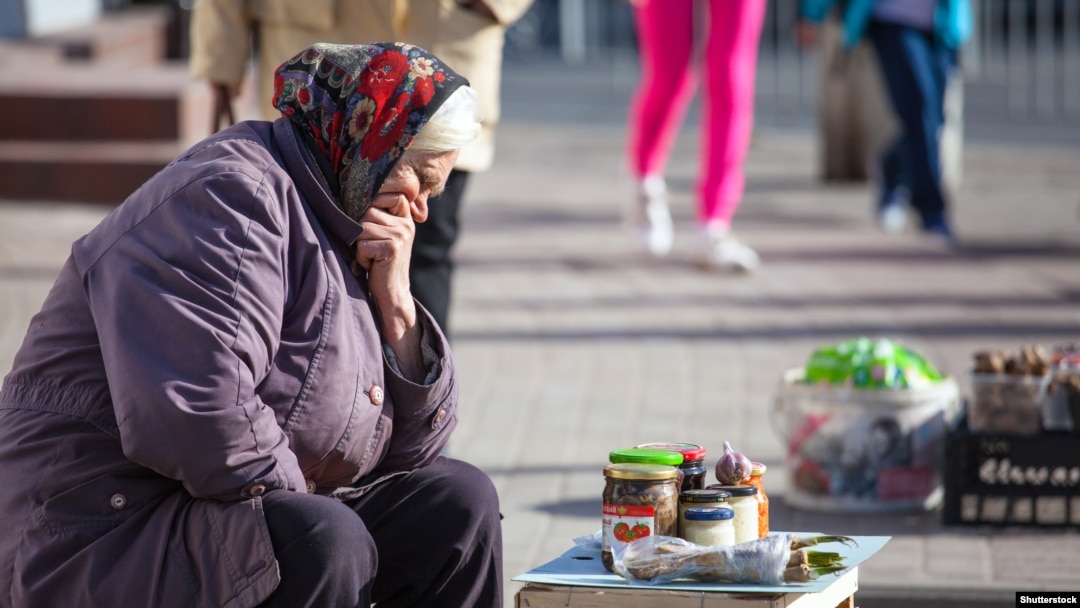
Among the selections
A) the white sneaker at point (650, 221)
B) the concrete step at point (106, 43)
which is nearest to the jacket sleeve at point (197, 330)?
the white sneaker at point (650, 221)

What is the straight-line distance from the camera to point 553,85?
15.7 meters

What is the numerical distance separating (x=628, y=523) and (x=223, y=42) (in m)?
2.10

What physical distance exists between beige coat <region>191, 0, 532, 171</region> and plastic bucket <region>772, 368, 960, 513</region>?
1.14 meters

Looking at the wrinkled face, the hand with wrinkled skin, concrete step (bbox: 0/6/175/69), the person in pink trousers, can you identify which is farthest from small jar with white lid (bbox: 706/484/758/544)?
concrete step (bbox: 0/6/175/69)

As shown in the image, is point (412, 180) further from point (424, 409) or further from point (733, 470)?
point (733, 470)

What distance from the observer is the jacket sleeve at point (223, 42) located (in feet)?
13.6

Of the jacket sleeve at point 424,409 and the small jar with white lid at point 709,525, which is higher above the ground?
the jacket sleeve at point 424,409

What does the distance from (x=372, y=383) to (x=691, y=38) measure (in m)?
4.76

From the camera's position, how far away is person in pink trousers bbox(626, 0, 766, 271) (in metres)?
6.87

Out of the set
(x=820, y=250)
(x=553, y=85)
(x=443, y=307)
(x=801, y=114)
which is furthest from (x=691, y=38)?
(x=553, y=85)

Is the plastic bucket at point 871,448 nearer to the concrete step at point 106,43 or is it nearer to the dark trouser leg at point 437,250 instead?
the dark trouser leg at point 437,250

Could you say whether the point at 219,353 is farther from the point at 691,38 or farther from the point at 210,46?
the point at 691,38

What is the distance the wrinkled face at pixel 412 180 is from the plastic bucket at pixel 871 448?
1.79m

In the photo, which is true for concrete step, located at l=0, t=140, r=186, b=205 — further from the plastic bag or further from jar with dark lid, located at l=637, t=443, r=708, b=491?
the plastic bag
